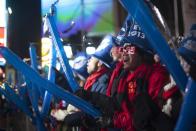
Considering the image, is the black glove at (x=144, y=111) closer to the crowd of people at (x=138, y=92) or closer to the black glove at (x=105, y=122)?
the crowd of people at (x=138, y=92)

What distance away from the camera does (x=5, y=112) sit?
6.61 m

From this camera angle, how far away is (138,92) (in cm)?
213

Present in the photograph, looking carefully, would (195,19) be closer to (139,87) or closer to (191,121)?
(139,87)

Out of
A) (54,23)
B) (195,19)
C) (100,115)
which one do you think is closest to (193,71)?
(100,115)

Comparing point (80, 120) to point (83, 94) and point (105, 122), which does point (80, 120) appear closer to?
point (83, 94)

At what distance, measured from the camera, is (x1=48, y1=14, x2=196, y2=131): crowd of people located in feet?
6.14

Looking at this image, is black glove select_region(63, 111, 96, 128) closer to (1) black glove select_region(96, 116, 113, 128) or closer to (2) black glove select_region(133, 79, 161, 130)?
(1) black glove select_region(96, 116, 113, 128)

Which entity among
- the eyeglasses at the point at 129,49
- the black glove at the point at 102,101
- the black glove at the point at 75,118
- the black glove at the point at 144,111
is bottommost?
the black glove at the point at 75,118

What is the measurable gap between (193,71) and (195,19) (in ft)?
5.40

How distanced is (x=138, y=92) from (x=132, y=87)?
158 millimetres

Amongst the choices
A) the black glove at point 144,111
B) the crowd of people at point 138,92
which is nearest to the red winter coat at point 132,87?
the crowd of people at point 138,92

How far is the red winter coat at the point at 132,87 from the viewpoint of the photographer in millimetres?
2176

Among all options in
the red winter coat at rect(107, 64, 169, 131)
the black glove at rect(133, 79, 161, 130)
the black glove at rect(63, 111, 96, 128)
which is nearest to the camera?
the black glove at rect(133, 79, 161, 130)

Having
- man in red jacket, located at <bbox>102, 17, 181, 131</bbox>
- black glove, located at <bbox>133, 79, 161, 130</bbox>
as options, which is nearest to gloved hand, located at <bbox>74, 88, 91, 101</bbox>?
man in red jacket, located at <bbox>102, 17, 181, 131</bbox>
